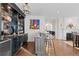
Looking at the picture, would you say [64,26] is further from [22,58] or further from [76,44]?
[22,58]

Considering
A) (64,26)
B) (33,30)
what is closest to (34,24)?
(33,30)

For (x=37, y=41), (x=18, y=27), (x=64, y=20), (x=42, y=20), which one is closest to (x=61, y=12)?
(x=64, y=20)

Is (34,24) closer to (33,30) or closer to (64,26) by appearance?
(33,30)

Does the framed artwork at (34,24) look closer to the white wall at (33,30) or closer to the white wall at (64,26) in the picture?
the white wall at (33,30)

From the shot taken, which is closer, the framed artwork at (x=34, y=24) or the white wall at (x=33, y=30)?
the framed artwork at (x=34, y=24)

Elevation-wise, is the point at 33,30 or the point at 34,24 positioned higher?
the point at 34,24

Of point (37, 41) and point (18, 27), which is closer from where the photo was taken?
Answer: point (37, 41)

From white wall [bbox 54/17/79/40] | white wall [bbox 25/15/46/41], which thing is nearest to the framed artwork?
white wall [bbox 25/15/46/41]

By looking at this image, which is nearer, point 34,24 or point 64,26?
point 34,24

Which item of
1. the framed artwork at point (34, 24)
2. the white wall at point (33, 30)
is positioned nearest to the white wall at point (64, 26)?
the white wall at point (33, 30)

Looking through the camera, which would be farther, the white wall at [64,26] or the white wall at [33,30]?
the white wall at [33,30]

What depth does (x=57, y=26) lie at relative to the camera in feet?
18.0

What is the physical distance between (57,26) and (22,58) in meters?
2.84

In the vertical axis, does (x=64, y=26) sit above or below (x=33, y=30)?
above
